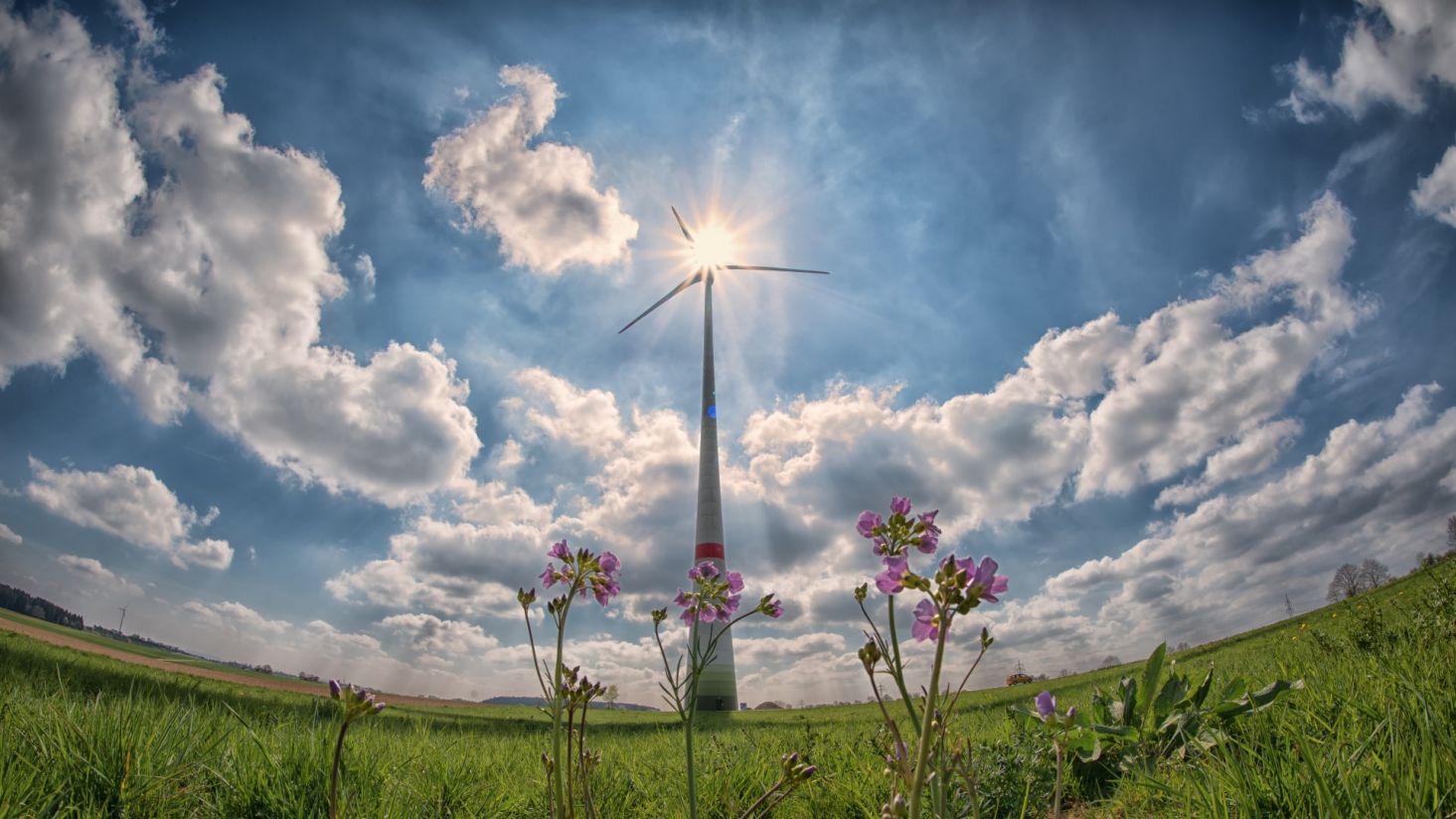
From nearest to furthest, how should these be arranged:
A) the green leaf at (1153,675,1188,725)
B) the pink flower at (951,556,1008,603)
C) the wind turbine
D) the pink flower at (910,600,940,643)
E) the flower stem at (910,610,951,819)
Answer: the flower stem at (910,610,951,819)
the pink flower at (951,556,1008,603)
the pink flower at (910,600,940,643)
the green leaf at (1153,675,1188,725)
the wind turbine

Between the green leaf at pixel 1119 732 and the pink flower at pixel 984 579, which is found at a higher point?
the pink flower at pixel 984 579

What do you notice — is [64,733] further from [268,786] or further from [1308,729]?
[1308,729]

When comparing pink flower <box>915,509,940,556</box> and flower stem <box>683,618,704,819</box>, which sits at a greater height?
pink flower <box>915,509,940,556</box>

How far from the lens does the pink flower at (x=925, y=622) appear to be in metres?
2.21

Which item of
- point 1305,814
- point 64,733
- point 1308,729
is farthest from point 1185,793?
point 64,733

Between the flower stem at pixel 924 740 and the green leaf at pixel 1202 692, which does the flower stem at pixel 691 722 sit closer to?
the flower stem at pixel 924 740

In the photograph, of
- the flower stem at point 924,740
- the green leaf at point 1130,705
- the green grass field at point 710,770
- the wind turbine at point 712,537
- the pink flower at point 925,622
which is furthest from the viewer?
the wind turbine at point 712,537

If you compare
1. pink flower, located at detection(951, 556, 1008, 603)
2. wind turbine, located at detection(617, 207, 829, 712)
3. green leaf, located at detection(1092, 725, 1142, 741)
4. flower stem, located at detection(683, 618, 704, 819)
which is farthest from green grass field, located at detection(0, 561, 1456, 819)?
wind turbine, located at detection(617, 207, 829, 712)

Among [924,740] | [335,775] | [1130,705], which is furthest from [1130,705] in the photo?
[335,775]

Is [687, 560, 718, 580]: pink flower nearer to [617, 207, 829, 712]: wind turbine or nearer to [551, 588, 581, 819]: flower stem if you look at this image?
[551, 588, 581, 819]: flower stem

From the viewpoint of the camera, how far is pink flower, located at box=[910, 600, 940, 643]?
87.0 inches

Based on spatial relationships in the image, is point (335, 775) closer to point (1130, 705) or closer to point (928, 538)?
point (928, 538)

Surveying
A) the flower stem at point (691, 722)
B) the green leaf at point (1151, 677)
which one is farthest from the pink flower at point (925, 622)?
the green leaf at point (1151, 677)

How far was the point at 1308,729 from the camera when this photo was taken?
399 cm
